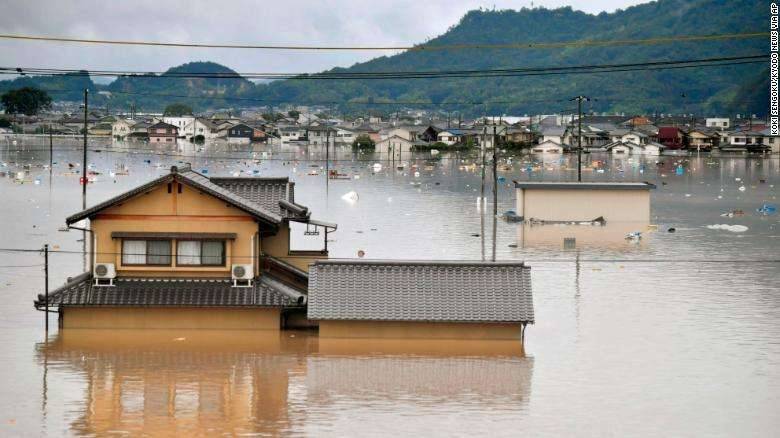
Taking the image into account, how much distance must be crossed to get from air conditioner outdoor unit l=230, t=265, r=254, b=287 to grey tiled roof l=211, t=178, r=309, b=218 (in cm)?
168

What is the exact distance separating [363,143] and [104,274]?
9973cm

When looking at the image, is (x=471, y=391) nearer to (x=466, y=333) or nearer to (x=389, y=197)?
(x=466, y=333)

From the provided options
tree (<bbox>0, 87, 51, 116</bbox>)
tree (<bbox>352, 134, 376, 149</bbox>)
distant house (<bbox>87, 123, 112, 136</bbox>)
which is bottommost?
tree (<bbox>352, 134, 376, 149</bbox>)

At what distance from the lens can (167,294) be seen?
55.3ft

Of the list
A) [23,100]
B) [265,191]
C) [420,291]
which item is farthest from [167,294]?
[23,100]

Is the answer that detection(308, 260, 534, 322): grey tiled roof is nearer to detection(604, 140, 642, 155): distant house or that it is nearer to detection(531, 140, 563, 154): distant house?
detection(604, 140, 642, 155): distant house

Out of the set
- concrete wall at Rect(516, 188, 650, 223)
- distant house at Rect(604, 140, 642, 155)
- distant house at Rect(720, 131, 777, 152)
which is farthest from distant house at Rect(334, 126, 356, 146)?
concrete wall at Rect(516, 188, 650, 223)

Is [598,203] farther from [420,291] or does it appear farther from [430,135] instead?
[430,135]

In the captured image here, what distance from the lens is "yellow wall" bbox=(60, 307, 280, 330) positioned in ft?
55.9

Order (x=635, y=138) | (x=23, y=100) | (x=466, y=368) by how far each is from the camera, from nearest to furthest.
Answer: (x=466, y=368) < (x=635, y=138) < (x=23, y=100)

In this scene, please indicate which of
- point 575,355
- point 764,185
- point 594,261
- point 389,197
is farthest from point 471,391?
point 764,185

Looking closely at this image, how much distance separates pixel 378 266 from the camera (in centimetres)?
1705

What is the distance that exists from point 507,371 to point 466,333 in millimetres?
1249

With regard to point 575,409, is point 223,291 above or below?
above
